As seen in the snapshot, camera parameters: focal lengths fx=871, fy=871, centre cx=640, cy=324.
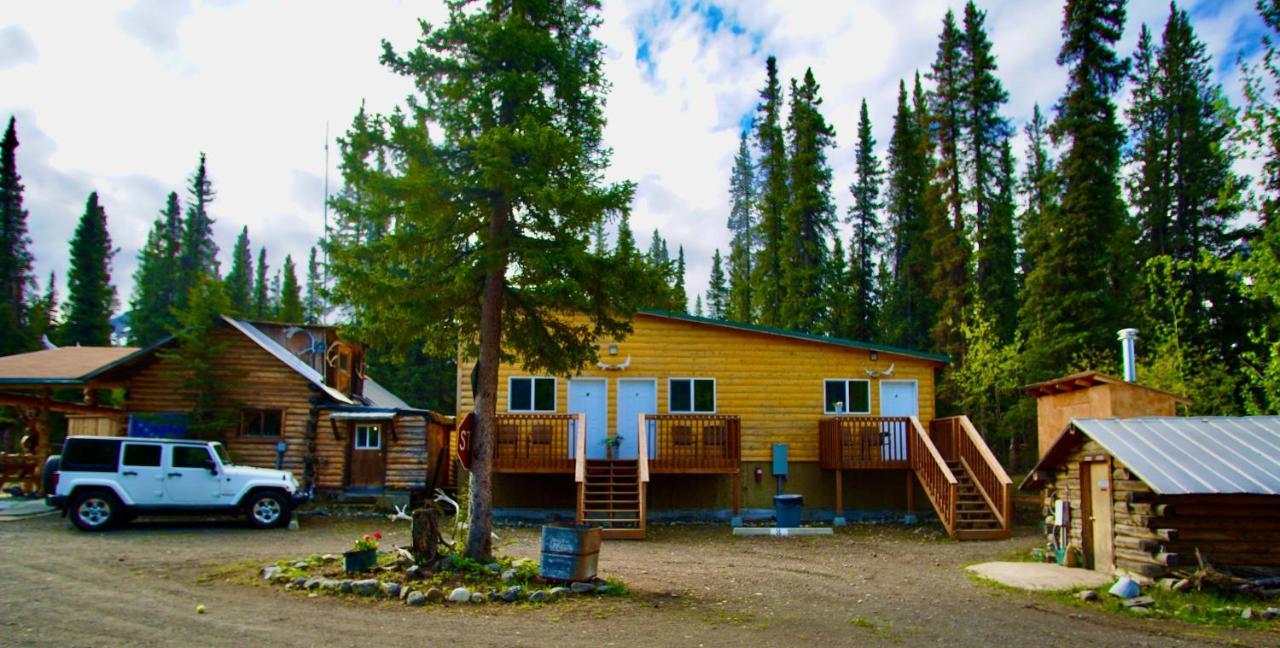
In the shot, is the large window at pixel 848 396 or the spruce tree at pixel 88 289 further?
the spruce tree at pixel 88 289

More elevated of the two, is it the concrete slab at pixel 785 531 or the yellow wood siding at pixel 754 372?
the yellow wood siding at pixel 754 372

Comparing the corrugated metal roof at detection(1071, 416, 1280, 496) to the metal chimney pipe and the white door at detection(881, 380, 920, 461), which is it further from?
the white door at detection(881, 380, 920, 461)

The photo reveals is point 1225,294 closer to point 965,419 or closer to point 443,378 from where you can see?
point 965,419

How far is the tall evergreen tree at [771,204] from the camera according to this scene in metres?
40.7

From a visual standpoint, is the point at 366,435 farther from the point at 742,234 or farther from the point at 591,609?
the point at 742,234

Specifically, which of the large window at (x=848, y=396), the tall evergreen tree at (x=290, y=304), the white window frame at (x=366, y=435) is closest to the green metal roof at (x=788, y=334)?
the large window at (x=848, y=396)

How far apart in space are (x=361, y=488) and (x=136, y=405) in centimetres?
554

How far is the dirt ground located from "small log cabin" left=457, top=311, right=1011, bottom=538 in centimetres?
511

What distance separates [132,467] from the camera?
16.0 m

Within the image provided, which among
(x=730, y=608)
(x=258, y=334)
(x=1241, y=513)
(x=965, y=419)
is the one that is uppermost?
(x=258, y=334)

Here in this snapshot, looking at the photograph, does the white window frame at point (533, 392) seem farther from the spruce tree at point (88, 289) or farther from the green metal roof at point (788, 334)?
the spruce tree at point (88, 289)

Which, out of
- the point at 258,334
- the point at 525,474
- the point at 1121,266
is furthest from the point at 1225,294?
the point at 258,334

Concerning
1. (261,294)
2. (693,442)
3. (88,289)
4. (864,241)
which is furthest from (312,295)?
(693,442)

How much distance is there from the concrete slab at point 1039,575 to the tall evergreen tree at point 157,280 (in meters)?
49.8
